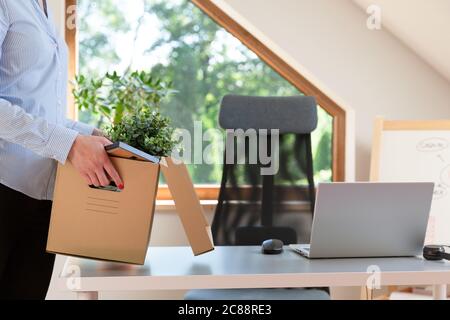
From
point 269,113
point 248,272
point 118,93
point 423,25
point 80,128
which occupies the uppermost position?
point 423,25

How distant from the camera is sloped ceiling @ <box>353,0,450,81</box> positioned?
2.62 meters

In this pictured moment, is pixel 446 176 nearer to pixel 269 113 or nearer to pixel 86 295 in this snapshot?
pixel 269 113

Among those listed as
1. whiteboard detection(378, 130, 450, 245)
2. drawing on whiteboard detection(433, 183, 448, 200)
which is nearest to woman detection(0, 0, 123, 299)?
whiteboard detection(378, 130, 450, 245)

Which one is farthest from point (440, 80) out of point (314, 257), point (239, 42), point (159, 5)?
point (314, 257)

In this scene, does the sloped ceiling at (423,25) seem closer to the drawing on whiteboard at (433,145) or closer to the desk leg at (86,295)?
the drawing on whiteboard at (433,145)

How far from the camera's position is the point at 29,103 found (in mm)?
1478

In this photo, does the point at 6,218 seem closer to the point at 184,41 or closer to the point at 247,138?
the point at 247,138

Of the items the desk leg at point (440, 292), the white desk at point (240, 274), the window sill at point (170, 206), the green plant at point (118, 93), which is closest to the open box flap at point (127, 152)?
the white desk at point (240, 274)

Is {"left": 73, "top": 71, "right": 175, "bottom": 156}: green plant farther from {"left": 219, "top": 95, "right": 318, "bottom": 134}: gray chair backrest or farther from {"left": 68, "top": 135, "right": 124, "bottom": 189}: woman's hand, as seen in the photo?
{"left": 68, "top": 135, "right": 124, "bottom": 189}: woman's hand

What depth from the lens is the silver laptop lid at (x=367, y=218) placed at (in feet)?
4.69

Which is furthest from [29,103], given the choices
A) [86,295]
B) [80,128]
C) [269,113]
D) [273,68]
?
[273,68]

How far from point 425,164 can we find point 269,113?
927 millimetres

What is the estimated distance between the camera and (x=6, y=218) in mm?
1454

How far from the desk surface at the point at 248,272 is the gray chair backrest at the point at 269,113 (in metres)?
0.95
